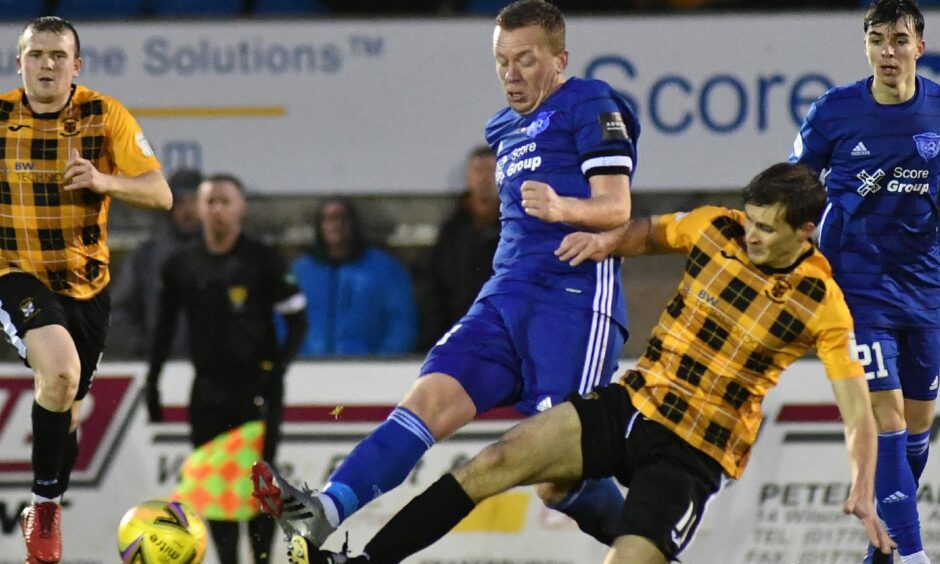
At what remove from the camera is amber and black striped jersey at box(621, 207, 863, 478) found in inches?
215

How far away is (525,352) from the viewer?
5840 mm

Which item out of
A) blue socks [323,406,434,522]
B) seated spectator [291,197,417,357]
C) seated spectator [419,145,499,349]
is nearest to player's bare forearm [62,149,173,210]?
blue socks [323,406,434,522]

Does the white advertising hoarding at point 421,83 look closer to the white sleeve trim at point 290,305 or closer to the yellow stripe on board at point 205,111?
the yellow stripe on board at point 205,111

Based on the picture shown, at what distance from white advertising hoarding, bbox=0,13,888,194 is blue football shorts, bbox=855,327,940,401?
218 centimetres

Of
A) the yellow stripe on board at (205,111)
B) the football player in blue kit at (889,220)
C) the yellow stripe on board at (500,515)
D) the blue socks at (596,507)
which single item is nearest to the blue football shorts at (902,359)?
the football player in blue kit at (889,220)

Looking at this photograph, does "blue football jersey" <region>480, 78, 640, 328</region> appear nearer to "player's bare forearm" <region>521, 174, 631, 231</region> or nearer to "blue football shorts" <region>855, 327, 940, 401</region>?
"player's bare forearm" <region>521, 174, 631, 231</region>

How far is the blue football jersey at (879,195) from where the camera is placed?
662 cm

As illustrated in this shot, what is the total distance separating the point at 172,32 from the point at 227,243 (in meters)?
1.33

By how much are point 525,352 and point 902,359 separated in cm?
191

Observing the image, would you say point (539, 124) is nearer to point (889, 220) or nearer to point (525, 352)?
point (525, 352)

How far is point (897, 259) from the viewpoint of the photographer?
6.77 m

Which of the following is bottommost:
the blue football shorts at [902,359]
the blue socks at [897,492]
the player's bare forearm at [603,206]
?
the blue socks at [897,492]

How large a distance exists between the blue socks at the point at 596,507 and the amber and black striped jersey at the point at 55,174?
2.08 m

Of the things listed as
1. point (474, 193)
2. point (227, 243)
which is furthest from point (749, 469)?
point (227, 243)
